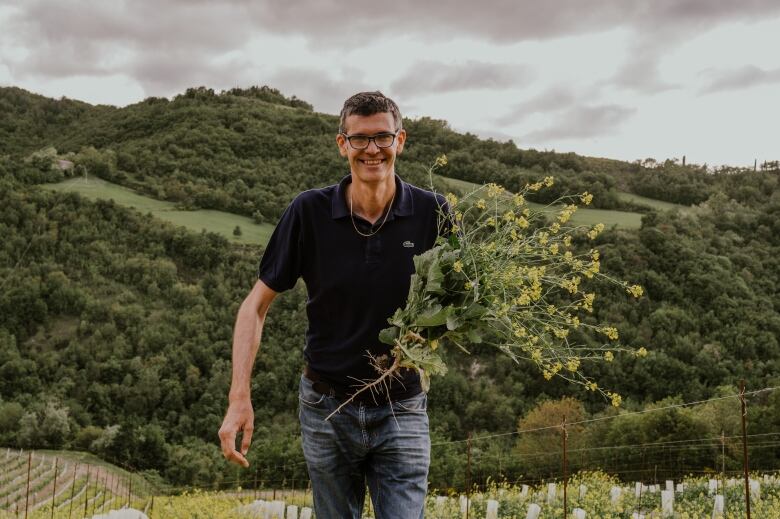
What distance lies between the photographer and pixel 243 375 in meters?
2.77

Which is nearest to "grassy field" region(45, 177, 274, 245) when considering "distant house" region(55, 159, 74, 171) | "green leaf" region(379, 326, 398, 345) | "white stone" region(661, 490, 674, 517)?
"distant house" region(55, 159, 74, 171)

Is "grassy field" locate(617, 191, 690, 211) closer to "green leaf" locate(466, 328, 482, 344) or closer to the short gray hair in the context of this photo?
the short gray hair

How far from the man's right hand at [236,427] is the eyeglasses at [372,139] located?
96 centimetres

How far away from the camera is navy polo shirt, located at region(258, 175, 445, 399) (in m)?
2.70

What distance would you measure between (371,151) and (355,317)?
58 centimetres

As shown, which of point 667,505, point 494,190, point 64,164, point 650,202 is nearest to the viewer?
point 494,190

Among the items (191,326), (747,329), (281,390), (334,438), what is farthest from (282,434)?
(334,438)

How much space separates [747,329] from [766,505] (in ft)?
174

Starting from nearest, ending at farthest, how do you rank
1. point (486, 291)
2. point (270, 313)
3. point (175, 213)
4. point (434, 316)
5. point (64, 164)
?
point (434, 316)
point (486, 291)
point (270, 313)
point (175, 213)
point (64, 164)

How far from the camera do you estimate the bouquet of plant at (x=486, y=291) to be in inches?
100.0

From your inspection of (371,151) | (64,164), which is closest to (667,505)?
(371,151)

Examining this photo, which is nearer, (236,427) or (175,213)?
(236,427)

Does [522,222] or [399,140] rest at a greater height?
[399,140]

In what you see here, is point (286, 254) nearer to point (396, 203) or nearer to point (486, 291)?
point (396, 203)
